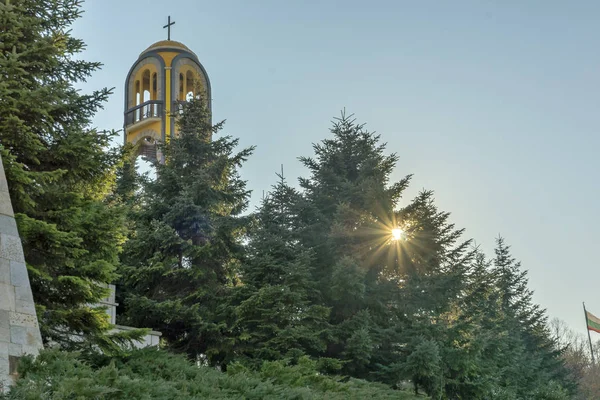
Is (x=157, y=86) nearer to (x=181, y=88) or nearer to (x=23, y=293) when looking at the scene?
(x=181, y=88)

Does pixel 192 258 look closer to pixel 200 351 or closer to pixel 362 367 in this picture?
pixel 200 351

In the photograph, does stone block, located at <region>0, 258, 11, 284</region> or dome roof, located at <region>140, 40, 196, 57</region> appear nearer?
stone block, located at <region>0, 258, 11, 284</region>

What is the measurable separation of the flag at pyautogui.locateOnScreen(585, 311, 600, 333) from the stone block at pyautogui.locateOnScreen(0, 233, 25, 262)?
36229mm

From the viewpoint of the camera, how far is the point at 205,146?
19156 mm

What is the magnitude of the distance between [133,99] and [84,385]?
35180mm

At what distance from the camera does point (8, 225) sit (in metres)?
8.95

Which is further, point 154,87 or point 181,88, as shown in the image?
point 154,87

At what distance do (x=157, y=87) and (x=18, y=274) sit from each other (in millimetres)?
30928

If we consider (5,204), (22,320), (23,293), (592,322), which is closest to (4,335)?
(22,320)

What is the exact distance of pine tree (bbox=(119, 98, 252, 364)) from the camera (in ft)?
53.4

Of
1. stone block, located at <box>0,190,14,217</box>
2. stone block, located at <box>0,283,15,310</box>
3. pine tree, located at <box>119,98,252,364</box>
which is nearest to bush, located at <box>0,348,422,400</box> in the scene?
stone block, located at <box>0,283,15,310</box>

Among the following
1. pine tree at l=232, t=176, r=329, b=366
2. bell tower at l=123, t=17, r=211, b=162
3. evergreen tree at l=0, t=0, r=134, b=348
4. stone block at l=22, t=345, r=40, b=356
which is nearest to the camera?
stone block at l=22, t=345, r=40, b=356

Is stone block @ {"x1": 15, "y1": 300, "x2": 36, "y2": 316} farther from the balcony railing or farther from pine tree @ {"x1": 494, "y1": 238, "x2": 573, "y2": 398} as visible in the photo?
the balcony railing

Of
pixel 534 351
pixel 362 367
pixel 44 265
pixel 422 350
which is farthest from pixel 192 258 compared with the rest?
pixel 534 351
